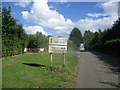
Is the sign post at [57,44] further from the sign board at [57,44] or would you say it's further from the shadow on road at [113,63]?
the shadow on road at [113,63]

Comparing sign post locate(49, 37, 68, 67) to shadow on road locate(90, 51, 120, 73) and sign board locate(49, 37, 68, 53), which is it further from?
shadow on road locate(90, 51, 120, 73)

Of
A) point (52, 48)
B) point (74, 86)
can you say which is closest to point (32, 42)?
point (52, 48)

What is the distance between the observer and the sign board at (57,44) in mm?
12616

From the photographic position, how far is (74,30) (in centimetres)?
9694

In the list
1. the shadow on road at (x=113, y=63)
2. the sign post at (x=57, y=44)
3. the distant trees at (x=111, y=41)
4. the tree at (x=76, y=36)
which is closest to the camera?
the shadow on road at (x=113, y=63)

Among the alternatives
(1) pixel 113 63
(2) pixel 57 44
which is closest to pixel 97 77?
(2) pixel 57 44

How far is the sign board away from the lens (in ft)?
41.4

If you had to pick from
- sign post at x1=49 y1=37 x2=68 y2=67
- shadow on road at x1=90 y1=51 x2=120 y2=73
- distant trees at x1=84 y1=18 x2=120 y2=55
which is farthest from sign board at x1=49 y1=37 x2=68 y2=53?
distant trees at x1=84 y1=18 x2=120 y2=55

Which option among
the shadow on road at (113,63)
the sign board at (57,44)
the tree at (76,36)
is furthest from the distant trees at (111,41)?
the tree at (76,36)

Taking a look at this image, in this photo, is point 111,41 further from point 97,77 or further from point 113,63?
point 97,77

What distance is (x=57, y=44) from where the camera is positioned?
42.0 ft

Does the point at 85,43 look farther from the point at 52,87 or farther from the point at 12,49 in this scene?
the point at 52,87

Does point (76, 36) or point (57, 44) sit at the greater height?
point (76, 36)

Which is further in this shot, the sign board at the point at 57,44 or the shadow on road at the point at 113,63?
the sign board at the point at 57,44
